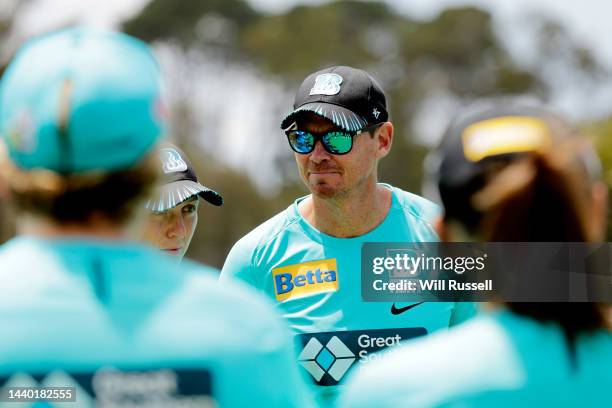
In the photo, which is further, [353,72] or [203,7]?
[203,7]

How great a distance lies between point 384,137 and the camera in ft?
16.4

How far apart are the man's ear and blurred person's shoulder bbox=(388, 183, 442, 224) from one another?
0.96ft

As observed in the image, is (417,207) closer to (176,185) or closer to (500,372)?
(176,185)

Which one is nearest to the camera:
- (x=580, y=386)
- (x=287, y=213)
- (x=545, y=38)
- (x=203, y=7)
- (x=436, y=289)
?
(x=580, y=386)

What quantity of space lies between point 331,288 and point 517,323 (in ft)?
8.47

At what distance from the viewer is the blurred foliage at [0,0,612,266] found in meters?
42.8

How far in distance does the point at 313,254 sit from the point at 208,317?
2.66 metres

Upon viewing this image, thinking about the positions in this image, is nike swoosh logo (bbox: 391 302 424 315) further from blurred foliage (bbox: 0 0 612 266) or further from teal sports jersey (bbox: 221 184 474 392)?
blurred foliage (bbox: 0 0 612 266)

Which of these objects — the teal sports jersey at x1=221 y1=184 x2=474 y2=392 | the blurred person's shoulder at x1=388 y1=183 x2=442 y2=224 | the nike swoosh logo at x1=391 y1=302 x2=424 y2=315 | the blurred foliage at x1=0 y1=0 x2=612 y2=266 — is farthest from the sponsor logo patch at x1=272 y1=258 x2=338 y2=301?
the blurred foliage at x1=0 y1=0 x2=612 y2=266

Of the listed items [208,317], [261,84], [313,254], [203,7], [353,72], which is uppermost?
[203,7]

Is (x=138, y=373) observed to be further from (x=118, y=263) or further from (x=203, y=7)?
(x=203, y=7)

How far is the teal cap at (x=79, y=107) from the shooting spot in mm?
1947

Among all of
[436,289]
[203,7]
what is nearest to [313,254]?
[436,289]

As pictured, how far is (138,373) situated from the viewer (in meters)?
1.91
